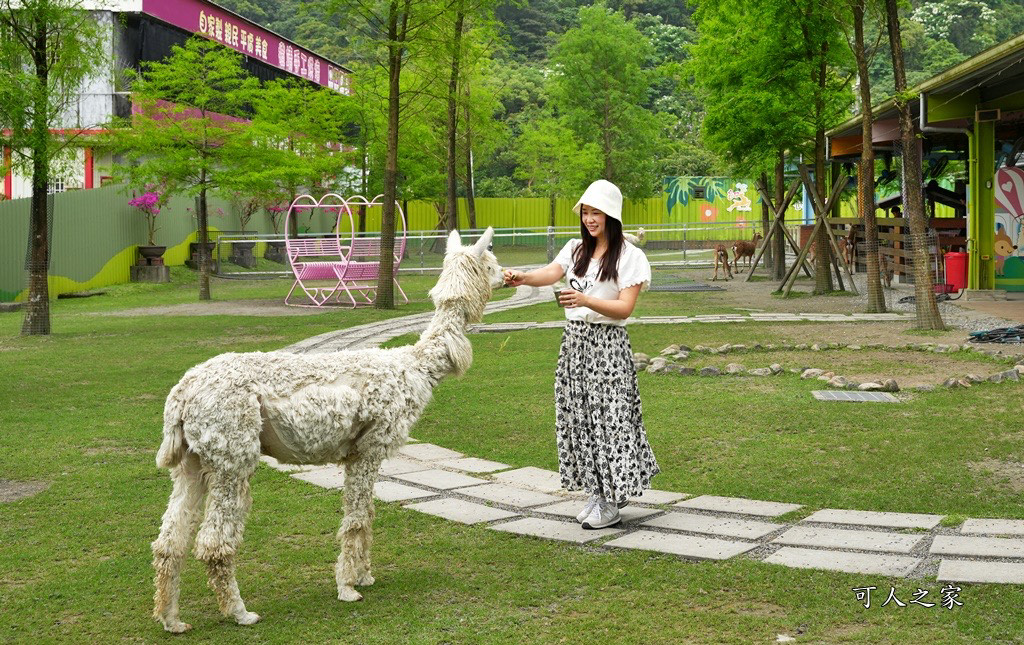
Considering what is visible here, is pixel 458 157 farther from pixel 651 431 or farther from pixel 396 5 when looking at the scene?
pixel 651 431

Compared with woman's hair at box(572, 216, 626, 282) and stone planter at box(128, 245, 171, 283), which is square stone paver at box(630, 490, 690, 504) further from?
stone planter at box(128, 245, 171, 283)

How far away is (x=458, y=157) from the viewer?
148 ft

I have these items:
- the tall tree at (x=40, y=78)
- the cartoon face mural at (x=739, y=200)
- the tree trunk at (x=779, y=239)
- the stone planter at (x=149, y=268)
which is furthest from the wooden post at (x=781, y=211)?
the cartoon face mural at (x=739, y=200)

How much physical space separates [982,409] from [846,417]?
44.8 inches

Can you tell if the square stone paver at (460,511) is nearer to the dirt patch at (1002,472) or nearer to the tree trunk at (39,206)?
the dirt patch at (1002,472)

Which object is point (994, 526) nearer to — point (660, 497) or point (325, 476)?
point (660, 497)

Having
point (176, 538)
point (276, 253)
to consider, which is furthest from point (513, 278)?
point (276, 253)

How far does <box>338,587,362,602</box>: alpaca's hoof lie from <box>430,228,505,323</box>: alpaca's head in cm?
140

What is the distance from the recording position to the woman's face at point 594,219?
5.92 m

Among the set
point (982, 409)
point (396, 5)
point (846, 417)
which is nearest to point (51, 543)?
point (846, 417)

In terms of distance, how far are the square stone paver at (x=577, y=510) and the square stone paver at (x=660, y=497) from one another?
136mm

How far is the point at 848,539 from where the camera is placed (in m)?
5.45

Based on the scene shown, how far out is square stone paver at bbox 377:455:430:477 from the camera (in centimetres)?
725

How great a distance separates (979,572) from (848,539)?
2.34 ft
